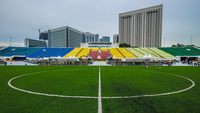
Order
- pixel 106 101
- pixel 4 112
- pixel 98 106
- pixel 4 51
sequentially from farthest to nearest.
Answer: pixel 4 51 → pixel 106 101 → pixel 98 106 → pixel 4 112

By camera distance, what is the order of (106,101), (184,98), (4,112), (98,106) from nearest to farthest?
Answer: (4,112) < (98,106) < (106,101) < (184,98)

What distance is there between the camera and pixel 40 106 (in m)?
10.0

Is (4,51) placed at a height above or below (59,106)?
above

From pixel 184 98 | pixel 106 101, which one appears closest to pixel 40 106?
pixel 106 101

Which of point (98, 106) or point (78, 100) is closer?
point (98, 106)

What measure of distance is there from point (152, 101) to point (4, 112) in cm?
940

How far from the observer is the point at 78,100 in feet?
37.6

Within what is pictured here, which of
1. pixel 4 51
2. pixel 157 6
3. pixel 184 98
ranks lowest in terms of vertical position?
pixel 184 98

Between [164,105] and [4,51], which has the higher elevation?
[4,51]

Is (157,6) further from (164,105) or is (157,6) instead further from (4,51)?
(164,105)

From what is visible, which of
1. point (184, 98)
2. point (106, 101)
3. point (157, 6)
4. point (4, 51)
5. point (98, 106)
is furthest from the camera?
point (157, 6)

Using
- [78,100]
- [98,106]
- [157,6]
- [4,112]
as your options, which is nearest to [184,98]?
[98,106]

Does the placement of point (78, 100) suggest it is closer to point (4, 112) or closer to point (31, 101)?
point (31, 101)

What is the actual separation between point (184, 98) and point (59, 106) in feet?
30.2
